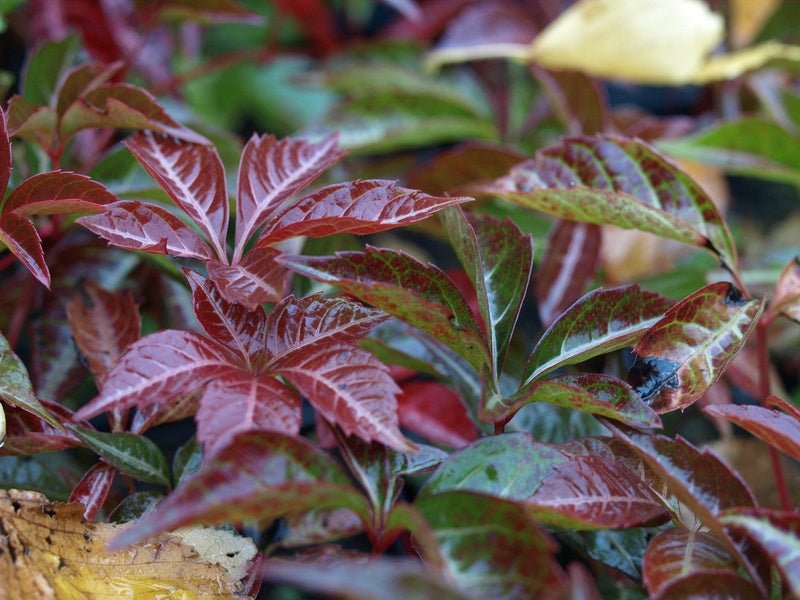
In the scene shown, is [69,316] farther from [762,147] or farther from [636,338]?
[762,147]

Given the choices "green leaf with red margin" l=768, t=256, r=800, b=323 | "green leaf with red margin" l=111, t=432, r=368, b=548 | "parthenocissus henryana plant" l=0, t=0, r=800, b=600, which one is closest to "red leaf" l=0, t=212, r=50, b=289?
"parthenocissus henryana plant" l=0, t=0, r=800, b=600

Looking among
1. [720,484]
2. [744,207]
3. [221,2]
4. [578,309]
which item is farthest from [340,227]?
[744,207]

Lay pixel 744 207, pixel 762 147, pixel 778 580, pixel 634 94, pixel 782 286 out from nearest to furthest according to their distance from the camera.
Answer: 1. pixel 778 580
2. pixel 782 286
3. pixel 762 147
4. pixel 744 207
5. pixel 634 94

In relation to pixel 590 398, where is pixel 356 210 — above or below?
above

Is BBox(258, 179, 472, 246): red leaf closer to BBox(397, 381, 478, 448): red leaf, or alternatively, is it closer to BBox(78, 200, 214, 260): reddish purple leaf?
BBox(78, 200, 214, 260): reddish purple leaf

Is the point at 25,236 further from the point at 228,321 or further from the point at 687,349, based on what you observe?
the point at 687,349

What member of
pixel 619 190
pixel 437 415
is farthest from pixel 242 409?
pixel 619 190

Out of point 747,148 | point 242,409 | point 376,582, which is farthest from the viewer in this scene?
point 747,148
